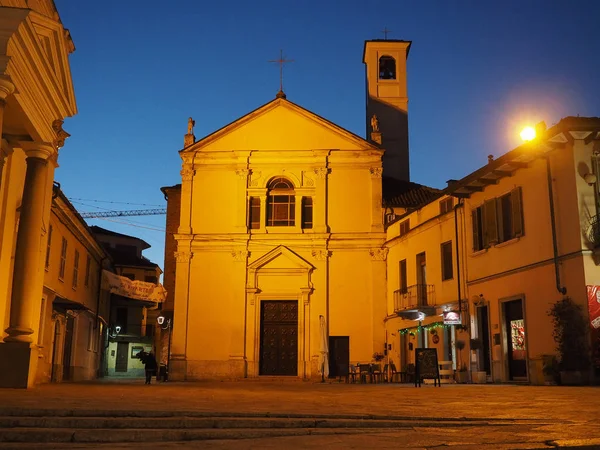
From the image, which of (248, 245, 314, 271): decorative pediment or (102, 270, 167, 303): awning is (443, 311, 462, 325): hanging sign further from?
(102, 270, 167, 303): awning

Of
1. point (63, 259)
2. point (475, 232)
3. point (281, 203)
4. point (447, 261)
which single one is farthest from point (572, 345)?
point (63, 259)

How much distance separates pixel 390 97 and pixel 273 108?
44.0 ft

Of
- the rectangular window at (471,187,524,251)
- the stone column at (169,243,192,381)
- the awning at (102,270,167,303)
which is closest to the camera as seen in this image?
the rectangular window at (471,187,524,251)

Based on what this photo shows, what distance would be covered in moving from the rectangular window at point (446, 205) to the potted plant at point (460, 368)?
4633 millimetres

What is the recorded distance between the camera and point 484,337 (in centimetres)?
2088

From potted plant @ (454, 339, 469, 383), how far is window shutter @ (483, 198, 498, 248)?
3482mm

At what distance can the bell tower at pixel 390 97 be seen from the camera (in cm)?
3984

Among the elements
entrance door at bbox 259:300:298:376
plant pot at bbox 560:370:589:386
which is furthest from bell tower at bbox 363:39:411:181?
plant pot at bbox 560:370:589:386

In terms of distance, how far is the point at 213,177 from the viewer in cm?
2989

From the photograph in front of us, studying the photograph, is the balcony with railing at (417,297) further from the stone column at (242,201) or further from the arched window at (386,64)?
the arched window at (386,64)

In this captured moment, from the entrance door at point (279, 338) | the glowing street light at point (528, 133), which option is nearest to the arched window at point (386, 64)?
the entrance door at point (279, 338)

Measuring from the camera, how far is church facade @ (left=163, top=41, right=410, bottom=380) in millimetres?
28000

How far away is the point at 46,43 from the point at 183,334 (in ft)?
53.4

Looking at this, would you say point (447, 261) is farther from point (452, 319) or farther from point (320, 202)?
point (320, 202)
